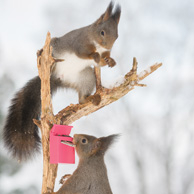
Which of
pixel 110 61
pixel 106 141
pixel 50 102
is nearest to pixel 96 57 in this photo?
pixel 110 61

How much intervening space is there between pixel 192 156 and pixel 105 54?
1237 mm

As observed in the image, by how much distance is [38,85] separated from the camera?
2.06m

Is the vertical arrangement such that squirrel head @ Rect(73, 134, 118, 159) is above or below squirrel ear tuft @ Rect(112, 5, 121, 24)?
below

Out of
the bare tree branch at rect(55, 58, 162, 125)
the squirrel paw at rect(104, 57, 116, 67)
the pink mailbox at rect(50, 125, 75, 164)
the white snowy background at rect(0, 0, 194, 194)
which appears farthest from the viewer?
the white snowy background at rect(0, 0, 194, 194)

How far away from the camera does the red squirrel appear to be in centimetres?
188

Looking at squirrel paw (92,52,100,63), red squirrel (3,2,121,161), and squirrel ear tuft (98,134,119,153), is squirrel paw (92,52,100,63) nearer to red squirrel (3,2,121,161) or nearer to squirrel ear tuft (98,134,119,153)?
red squirrel (3,2,121,161)

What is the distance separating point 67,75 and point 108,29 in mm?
381

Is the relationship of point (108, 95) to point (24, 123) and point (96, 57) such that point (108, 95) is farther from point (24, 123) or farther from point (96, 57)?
point (24, 123)

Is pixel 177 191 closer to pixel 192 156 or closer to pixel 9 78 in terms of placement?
pixel 192 156

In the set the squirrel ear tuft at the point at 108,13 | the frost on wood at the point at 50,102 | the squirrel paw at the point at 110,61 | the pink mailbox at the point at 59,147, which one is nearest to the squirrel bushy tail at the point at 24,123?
the frost on wood at the point at 50,102

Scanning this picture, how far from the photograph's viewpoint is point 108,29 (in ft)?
6.52

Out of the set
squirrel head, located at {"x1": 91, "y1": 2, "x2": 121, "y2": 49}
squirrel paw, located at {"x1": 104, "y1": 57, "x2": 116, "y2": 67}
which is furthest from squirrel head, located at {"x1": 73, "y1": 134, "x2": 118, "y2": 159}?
squirrel head, located at {"x1": 91, "y1": 2, "x2": 121, "y2": 49}

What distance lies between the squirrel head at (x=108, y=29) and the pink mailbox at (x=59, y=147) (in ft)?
1.94

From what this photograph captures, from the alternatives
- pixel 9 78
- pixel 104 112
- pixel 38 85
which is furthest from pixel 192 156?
pixel 9 78
